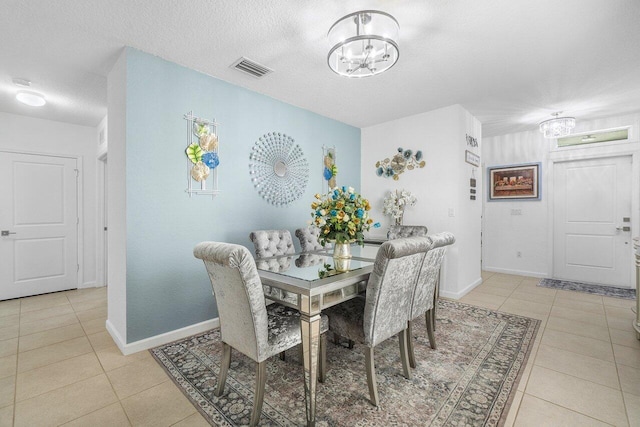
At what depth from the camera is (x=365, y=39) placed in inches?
71.8

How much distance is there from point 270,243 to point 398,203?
2.17 metres

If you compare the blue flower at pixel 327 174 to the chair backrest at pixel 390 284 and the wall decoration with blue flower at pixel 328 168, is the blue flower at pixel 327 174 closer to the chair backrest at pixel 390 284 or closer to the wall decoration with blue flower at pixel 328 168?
the wall decoration with blue flower at pixel 328 168

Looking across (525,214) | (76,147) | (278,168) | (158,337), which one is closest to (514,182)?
(525,214)

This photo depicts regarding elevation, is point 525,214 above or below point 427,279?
above

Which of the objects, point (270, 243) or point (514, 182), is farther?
point (514, 182)

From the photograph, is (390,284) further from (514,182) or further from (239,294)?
(514,182)

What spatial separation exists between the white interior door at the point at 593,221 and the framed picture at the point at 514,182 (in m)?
0.28

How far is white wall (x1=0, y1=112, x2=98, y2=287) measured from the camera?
12.8 feet

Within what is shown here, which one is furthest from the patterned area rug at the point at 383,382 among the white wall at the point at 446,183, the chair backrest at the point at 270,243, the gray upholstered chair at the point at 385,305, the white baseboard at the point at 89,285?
the white baseboard at the point at 89,285

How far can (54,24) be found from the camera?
209cm

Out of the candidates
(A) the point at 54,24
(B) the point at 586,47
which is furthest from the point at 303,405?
(B) the point at 586,47

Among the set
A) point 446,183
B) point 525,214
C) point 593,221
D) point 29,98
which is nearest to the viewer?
point 29,98

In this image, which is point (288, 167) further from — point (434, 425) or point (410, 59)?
point (434, 425)

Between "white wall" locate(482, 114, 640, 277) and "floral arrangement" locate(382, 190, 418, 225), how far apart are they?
2.17m
